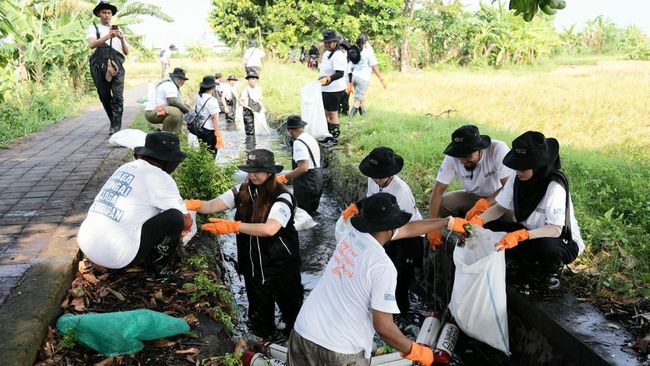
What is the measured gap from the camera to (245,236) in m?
4.22

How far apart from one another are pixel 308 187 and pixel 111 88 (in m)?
3.57

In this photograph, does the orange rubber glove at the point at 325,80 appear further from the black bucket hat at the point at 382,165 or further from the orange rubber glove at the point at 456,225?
the orange rubber glove at the point at 456,225

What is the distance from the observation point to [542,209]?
3.96 metres

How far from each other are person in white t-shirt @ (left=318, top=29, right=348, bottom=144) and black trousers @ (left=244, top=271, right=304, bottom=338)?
5102mm

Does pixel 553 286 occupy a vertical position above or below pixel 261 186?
below

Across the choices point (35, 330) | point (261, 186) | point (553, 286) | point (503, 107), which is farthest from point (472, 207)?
point (503, 107)

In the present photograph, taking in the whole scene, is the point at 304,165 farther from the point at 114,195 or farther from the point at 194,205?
the point at 114,195

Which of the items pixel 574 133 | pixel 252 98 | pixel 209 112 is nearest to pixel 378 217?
pixel 209 112

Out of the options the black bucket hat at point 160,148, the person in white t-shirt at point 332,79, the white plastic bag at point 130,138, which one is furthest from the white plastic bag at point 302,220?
the person in white t-shirt at point 332,79

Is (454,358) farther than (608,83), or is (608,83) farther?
(608,83)

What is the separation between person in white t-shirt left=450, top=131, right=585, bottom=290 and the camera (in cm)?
382

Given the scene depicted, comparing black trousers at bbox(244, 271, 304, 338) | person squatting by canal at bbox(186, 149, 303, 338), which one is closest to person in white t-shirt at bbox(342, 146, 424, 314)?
person squatting by canal at bbox(186, 149, 303, 338)

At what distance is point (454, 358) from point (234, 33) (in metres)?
23.0

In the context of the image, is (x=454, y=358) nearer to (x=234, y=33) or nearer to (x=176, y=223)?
(x=176, y=223)
